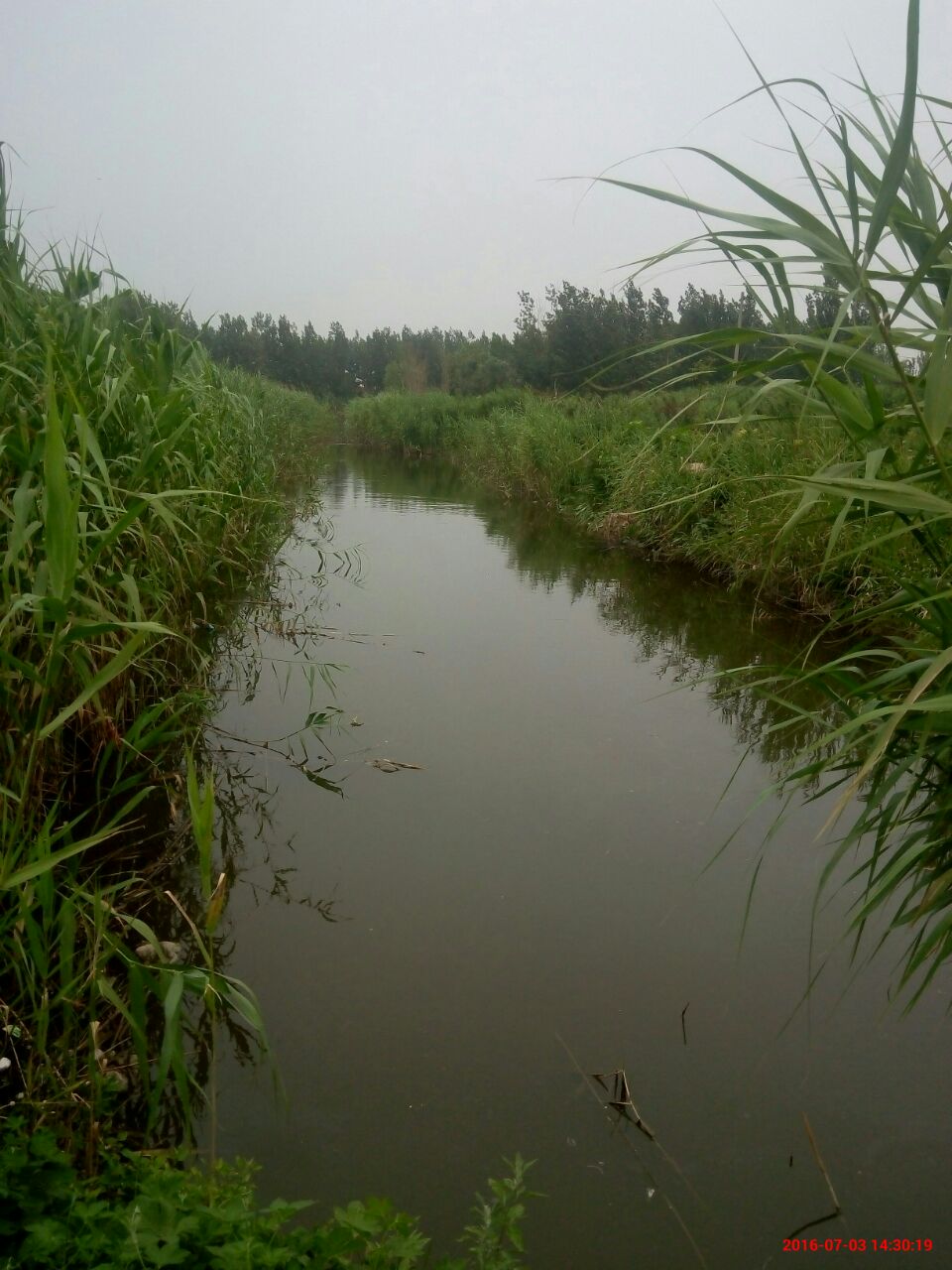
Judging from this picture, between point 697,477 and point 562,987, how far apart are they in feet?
17.3

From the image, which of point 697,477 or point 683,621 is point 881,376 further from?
point 697,477

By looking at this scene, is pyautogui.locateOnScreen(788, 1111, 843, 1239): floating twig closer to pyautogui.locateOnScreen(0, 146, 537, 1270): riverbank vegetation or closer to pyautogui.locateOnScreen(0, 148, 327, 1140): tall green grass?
pyautogui.locateOnScreen(0, 146, 537, 1270): riverbank vegetation

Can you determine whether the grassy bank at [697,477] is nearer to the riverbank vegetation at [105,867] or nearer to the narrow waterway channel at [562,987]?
the narrow waterway channel at [562,987]

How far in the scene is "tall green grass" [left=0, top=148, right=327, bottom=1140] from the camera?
1.62 metres

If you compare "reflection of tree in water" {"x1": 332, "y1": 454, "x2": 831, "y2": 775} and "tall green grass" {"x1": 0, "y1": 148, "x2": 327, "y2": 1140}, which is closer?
"tall green grass" {"x1": 0, "y1": 148, "x2": 327, "y2": 1140}

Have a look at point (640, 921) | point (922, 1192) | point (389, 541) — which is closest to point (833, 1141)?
point (922, 1192)

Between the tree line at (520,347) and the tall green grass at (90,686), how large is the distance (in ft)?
3.06

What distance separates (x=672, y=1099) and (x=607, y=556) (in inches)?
252

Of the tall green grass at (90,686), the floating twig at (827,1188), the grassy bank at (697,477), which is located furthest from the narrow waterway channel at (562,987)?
the grassy bank at (697,477)

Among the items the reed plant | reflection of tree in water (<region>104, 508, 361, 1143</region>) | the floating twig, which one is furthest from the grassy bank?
reflection of tree in water (<region>104, 508, 361, 1143</region>)

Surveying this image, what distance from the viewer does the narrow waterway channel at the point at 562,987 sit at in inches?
66.1

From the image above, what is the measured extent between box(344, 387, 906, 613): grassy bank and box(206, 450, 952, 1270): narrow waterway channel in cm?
54
